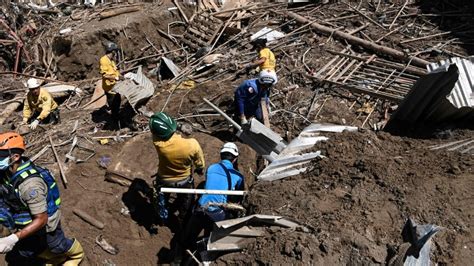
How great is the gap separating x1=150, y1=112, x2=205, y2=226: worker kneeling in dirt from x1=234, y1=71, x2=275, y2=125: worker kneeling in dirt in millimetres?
1870

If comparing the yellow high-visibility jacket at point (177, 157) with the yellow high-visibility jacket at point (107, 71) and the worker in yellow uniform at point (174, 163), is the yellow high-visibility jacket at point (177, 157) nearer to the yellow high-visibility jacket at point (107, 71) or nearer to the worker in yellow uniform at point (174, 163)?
the worker in yellow uniform at point (174, 163)

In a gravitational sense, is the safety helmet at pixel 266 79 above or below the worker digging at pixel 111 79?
above

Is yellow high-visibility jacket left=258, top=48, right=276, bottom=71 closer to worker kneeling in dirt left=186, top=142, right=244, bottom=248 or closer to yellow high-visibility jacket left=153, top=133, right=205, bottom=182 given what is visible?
worker kneeling in dirt left=186, top=142, right=244, bottom=248

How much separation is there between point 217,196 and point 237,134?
2.10 m

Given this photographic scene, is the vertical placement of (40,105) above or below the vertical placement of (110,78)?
below

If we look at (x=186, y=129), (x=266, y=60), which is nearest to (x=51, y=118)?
(x=186, y=129)

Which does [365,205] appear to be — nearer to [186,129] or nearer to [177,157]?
[177,157]

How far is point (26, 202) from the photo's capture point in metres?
4.43

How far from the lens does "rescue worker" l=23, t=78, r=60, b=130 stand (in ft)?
29.4

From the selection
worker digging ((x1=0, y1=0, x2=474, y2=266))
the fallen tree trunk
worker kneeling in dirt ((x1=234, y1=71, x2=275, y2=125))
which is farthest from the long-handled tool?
the fallen tree trunk

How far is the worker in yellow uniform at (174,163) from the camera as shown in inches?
227

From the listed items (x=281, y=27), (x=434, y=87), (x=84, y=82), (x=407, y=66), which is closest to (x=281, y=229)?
(x=434, y=87)

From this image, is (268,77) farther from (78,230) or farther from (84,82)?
(84,82)

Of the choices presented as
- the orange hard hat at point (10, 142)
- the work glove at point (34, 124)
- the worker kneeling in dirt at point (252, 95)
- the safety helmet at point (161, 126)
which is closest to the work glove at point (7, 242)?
the orange hard hat at point (10, 142)
